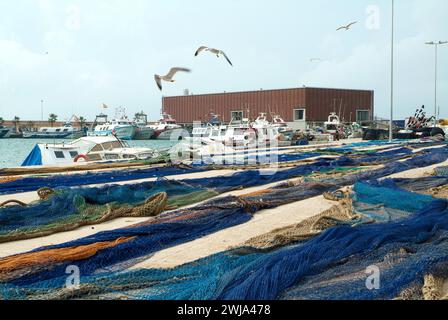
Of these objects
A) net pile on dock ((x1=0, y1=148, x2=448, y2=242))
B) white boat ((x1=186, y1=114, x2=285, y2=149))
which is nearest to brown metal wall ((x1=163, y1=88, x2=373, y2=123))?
white boat ((x1=186, y1=114, x2=285, y2=149))

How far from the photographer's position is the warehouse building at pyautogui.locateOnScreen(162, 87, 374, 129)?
188ft

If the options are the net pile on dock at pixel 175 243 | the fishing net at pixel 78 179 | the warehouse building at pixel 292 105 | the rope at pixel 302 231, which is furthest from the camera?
the warehouse building at pixel 292 105

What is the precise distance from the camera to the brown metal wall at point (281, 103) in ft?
189

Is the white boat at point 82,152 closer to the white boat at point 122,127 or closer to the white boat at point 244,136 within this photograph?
the white boat at point 244,136

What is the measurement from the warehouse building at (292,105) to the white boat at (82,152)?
3711 centimetres

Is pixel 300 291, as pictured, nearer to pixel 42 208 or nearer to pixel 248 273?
pixel 248 273

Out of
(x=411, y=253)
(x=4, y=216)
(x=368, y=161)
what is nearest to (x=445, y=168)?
(x=368, y=161)

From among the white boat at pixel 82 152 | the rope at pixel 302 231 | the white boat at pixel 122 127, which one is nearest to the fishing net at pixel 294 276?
the rope at pixel 302 231

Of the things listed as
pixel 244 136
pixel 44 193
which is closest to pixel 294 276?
pixel 44 193

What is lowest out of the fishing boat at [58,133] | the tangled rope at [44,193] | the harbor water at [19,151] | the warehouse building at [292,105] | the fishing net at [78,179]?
the harbor water at [19,151]

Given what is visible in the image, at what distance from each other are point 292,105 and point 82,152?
129ft

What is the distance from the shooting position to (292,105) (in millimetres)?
57812

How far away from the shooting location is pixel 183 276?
13.7ft

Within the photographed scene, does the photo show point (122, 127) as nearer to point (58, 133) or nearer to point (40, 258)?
point (58, 133)
